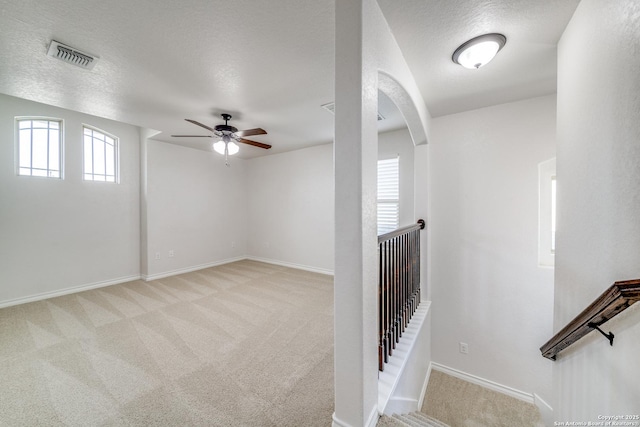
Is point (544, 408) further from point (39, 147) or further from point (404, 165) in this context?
point (39, 147)

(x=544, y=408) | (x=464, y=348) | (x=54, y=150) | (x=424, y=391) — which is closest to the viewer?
(x=544, y=408)

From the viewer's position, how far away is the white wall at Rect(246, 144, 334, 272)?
15.9 ft

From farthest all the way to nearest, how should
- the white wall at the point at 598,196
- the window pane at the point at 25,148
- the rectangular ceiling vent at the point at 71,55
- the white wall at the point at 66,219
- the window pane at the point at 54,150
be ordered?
the window pane at the point at 54,150 < the window pane at the point at 25,148 < the white wall at the point at 66,219 < the rectangular ceiling vent at the point at 71,55 < the white wall at the point at 598,196

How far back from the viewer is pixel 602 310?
101cm

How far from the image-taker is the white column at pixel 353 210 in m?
1.18

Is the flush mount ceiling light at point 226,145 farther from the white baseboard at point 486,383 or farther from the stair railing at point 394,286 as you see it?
the white baseboard at point 486,383

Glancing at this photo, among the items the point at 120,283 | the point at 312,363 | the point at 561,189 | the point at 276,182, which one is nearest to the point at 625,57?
the point at 561,189

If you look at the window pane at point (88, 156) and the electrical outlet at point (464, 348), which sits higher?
the window pane at point (88, 156)

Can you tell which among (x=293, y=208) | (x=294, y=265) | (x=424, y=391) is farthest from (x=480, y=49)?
(x=294, y=265)

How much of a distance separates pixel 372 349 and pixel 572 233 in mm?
1483

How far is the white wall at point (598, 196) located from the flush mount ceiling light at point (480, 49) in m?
0.39

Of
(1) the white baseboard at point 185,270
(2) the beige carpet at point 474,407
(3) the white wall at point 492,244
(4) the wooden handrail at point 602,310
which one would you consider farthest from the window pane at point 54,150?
(2) the beige carpet at point 474,407

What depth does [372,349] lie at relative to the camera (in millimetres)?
1333

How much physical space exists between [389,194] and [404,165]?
54 cm
